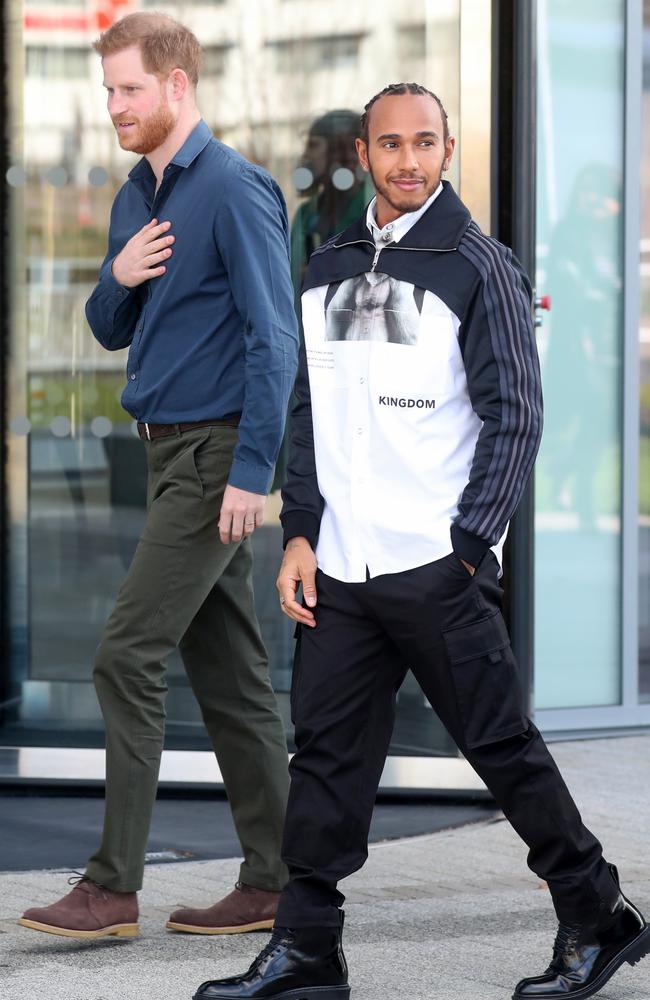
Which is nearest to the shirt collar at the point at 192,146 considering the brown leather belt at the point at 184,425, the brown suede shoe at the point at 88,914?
the brown leather belt at the point at 184,425

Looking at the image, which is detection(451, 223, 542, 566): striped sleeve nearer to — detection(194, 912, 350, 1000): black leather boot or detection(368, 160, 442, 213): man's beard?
detection(368, 160, 442, 213): man's beard

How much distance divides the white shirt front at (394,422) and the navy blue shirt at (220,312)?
36cm

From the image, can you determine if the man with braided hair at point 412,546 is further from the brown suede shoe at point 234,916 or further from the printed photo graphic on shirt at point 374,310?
the brown suede shoe at point 234,916

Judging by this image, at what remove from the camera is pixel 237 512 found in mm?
3744

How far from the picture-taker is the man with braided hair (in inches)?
130

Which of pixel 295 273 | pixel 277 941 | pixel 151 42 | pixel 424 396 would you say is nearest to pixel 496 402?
pixel 424 396

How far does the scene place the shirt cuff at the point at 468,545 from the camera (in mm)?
3289

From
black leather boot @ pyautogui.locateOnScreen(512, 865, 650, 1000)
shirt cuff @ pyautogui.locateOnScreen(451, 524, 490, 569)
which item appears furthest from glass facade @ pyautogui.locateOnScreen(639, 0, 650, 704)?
shirt cuff @ pyautogui.locateOnScreen(451, 524, 490, 569)

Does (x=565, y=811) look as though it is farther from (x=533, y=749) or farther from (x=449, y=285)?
(x=449, y=285)

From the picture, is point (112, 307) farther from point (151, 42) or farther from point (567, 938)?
point (567, 938)

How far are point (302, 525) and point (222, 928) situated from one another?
1.03 meters

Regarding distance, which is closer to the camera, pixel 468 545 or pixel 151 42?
pixel 468 545

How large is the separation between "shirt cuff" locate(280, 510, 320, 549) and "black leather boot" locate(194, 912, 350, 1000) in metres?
0.72

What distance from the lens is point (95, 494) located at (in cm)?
629
